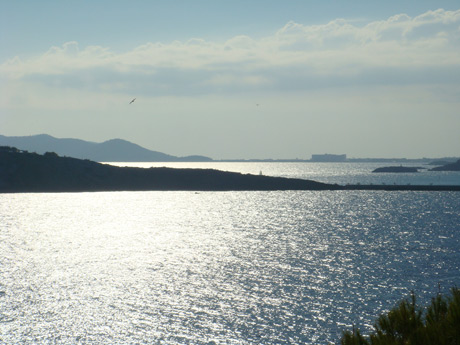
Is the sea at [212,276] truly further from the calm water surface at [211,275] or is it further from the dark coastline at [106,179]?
the dark coastline at [106,179]

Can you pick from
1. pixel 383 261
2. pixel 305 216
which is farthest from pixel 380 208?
pixel 383 261

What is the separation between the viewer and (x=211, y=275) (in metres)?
46.3

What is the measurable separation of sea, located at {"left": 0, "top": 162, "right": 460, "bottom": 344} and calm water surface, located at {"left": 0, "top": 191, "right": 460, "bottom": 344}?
108 mm

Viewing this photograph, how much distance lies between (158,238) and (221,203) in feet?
214

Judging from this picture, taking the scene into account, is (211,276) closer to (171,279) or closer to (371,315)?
(171,279)

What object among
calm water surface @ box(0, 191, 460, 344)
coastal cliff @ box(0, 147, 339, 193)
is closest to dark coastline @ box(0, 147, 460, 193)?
coastal cliff @ box(0, 147, 339, 193)

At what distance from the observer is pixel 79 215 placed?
10581 centimetres

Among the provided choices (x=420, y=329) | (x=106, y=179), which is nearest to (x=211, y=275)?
(x=420, y=329)

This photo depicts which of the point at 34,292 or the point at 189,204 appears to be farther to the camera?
the point at 189,204

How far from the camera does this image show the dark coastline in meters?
155

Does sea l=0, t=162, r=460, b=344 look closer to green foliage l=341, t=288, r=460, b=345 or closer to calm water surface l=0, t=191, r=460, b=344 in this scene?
calm water surface l=0, t=191, r=460, b=344

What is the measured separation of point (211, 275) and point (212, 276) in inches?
21.3

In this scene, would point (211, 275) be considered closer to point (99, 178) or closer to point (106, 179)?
point (106, 179)

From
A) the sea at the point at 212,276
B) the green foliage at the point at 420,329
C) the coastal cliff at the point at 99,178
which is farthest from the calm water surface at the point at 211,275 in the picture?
the coastal cliff at the point at 99,178
